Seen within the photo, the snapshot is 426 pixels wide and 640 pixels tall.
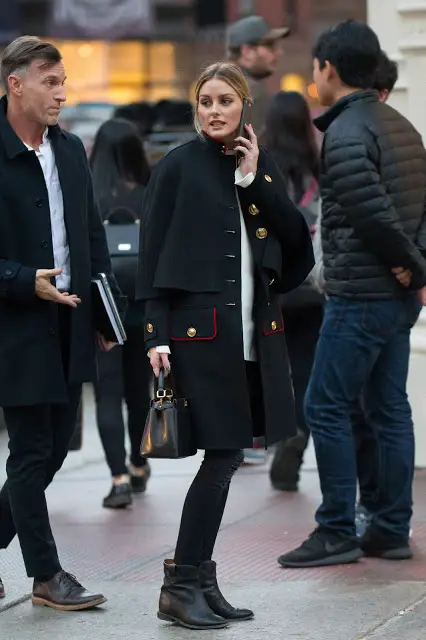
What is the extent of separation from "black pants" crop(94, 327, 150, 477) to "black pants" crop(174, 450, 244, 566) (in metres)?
2.45

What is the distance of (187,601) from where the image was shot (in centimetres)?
506

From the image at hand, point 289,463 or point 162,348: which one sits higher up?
point 162,348

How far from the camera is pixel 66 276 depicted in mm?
5402

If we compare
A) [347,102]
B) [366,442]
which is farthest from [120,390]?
[347,102]

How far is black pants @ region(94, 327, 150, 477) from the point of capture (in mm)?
7562

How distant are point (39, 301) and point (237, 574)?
1.43m

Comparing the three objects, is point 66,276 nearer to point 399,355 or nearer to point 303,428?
point 399,355

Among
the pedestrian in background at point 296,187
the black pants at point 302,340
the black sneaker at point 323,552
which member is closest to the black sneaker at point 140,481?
the pedestrian in background at point 296,187

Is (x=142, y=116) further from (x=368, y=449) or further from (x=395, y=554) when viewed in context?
(x=395, y=554)

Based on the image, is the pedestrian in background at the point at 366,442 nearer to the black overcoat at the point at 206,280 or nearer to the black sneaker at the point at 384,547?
the black sneaker at the point at 384,547

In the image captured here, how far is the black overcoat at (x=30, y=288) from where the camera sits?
205 inches

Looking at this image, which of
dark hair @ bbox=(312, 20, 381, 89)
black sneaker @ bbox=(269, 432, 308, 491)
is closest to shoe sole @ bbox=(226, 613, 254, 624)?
dark hair @ bbox=(312, 20, 381, 89)

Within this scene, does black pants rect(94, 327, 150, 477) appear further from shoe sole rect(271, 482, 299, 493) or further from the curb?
the curb

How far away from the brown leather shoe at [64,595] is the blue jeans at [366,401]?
1.13 meters
